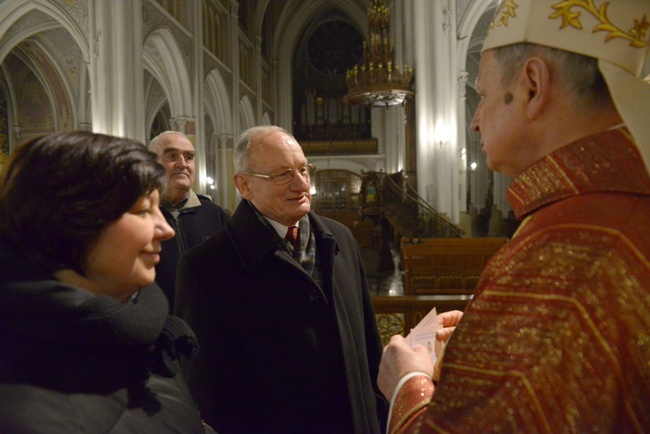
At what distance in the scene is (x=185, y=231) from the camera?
2.81 metres

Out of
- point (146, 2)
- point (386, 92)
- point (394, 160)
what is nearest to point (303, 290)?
point (386, 92)

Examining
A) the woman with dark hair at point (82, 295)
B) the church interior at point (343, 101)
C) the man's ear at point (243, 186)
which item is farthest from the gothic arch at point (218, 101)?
the woman with dark hair at point (82, 295)

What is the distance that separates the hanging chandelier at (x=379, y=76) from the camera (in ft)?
40.5

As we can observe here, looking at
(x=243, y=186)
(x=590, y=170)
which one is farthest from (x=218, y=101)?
(x=590, y=170)

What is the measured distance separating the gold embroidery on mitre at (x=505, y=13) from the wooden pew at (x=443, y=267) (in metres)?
6.33

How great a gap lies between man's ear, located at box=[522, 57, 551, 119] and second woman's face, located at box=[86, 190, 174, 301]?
2.61 feet

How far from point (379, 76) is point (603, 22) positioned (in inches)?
472

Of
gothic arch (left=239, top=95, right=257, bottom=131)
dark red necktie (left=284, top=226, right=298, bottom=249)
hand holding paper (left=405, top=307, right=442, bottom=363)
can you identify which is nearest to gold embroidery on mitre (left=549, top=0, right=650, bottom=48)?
hand holding paper (left=405, top=307, right=442, bottom=363)

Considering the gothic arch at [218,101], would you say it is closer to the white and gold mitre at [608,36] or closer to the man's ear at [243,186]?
the man's ear at [243,186]

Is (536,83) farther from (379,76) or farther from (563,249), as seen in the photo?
(379,76)

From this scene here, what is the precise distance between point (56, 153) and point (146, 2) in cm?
1258

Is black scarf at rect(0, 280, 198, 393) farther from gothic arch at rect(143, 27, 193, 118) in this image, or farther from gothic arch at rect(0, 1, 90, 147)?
gothic arch at rect(0, 1, 90, 147)

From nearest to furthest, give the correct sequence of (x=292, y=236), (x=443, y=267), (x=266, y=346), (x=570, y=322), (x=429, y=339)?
1. (x=570, y=322)
2. (x=429, y=339)
3. (x=266, y=346)
4. (x=292, y=236)
5. (x=443, y=267)

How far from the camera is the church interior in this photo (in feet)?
31.8
